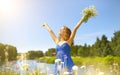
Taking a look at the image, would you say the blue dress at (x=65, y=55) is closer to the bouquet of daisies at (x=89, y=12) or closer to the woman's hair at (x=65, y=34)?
the woman's hair at (x=65, y=34)

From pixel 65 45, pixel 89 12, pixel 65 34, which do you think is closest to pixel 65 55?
pixel 65 45

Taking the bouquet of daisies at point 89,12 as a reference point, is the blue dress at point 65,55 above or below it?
below

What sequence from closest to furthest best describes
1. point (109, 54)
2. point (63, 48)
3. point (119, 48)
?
point (63, 48) < point (119, 48) < point (109, 54)

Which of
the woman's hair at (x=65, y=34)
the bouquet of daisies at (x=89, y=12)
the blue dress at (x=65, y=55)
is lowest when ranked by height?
the blue dress at (x=65, y=55)

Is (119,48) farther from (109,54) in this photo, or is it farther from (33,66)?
(33,66)

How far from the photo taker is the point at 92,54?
10.3 metres

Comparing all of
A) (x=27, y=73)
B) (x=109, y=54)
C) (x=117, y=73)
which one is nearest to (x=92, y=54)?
(x=109, y=54)

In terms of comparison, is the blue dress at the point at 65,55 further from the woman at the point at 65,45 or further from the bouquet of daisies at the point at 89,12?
the bouquet of daisies at the point at 89,12

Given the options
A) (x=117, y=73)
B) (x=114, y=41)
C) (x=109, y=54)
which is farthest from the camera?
(x=114, y=41)

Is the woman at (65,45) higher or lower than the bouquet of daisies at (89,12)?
lower

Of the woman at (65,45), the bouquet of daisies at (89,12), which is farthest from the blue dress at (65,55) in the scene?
the bouquet of daisies at (89,12)

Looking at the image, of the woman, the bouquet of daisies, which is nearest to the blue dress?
the woman

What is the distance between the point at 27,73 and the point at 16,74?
503 millimetres

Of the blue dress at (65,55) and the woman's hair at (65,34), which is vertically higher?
the woman's hair at (65,34)
